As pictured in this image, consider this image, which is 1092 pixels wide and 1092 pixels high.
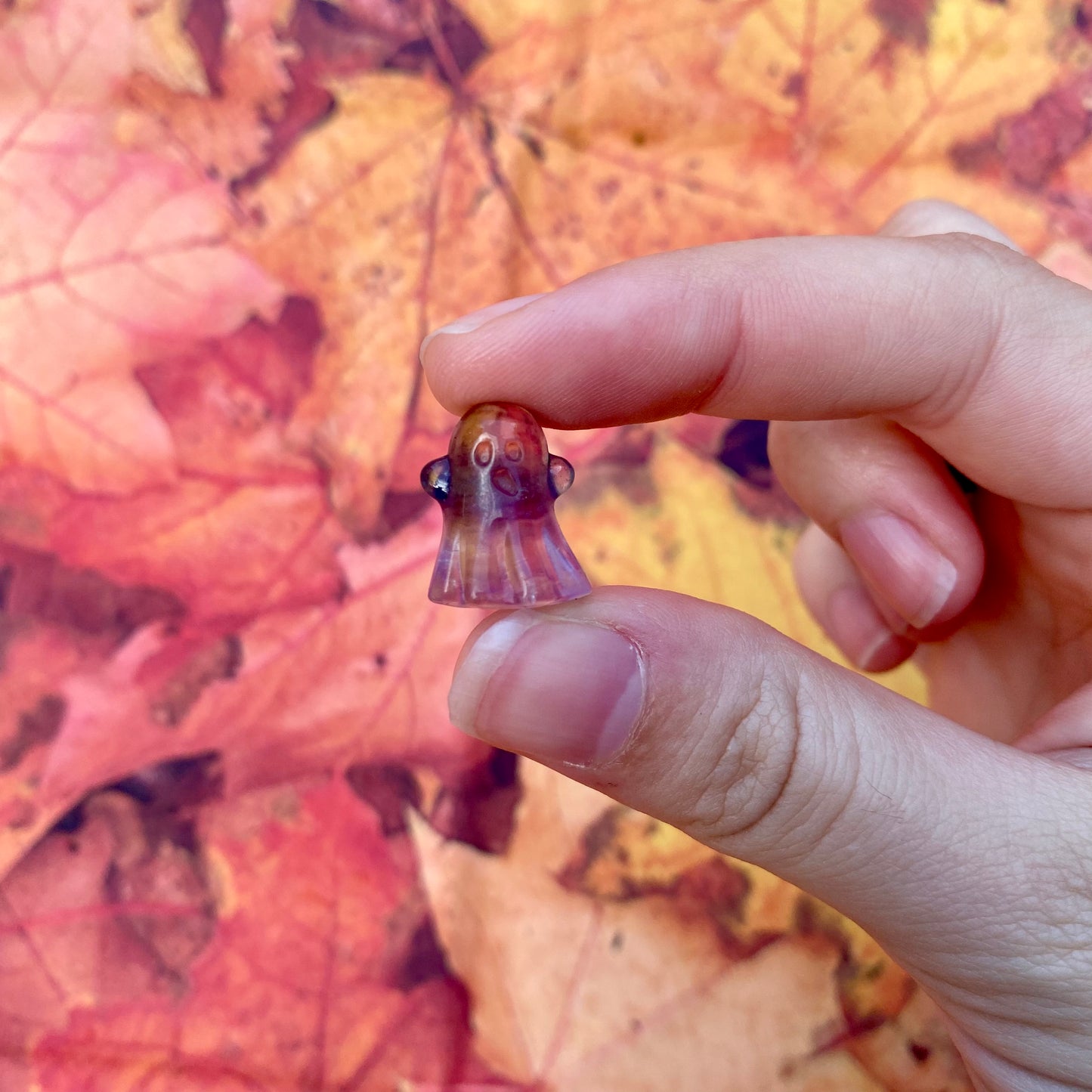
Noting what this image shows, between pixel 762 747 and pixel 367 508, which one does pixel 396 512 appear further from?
pixel 762 747

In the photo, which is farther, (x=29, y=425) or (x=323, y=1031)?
(x=29, y=425)

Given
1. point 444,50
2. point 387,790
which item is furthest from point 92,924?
point 444,50

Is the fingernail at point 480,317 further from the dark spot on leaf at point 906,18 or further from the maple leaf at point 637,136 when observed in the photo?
the dark spot on leaf at point 906,18

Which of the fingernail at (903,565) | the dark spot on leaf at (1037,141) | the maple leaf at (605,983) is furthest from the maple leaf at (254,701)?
the dark spot on leaf at (1037,141)

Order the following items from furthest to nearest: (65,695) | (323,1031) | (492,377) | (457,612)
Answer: (457,612), (65,695), (323,1031), (492,377)

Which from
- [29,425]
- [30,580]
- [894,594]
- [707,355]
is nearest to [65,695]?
[30,580]

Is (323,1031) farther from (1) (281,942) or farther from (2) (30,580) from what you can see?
(2) (30,580)

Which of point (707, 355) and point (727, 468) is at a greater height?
point (707, 355)
